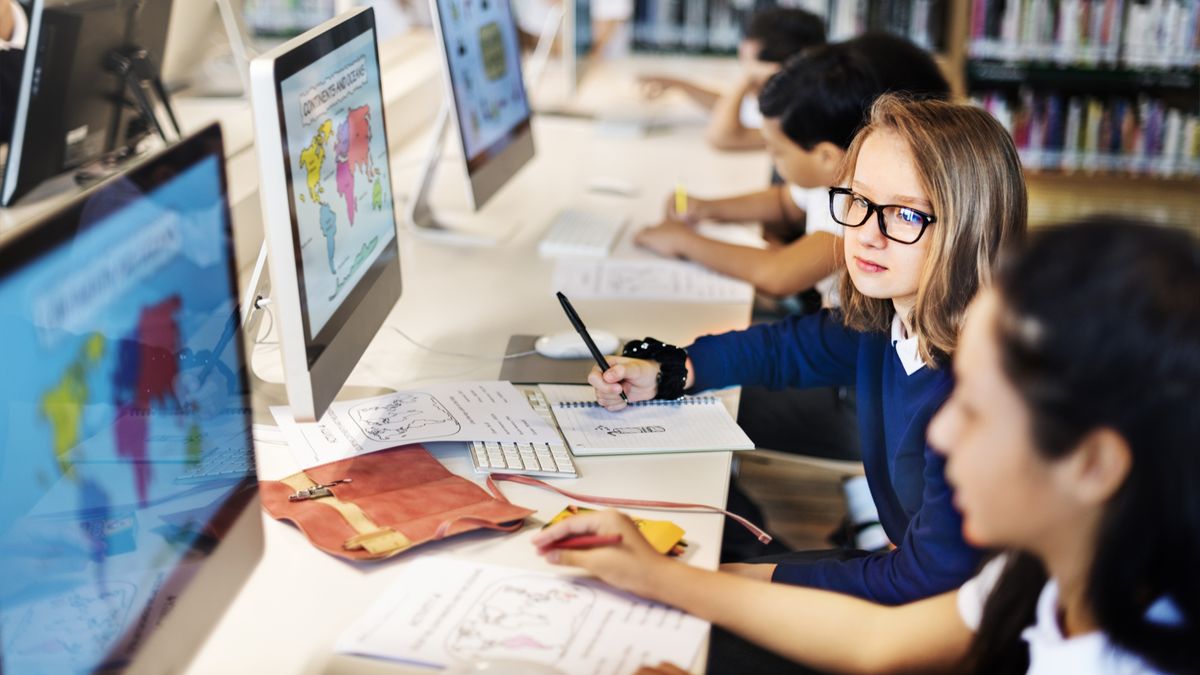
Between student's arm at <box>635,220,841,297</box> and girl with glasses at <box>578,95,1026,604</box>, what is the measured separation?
17.7 inches

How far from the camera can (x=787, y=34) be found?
283cm

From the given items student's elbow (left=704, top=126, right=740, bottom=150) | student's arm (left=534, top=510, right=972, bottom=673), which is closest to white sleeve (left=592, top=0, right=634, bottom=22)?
student's elbow (left=704, top=126, right=740, bottom=150)

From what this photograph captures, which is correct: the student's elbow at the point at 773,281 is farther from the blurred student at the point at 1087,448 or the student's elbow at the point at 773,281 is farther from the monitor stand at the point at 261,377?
the blurred student at the point at 1087,448

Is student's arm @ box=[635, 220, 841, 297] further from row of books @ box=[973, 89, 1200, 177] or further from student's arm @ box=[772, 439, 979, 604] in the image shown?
row of books @ box=[973, 89, 1200, 177]

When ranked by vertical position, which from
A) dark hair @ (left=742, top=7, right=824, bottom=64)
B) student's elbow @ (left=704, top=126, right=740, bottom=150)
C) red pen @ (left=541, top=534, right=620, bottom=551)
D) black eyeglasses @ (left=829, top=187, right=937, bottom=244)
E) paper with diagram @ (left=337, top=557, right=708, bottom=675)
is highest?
black eyeglasses @ (left=829, top=187, right=937, bottom=244)

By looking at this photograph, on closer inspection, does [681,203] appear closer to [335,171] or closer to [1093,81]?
[335,171]

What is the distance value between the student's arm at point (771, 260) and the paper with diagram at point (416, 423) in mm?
668

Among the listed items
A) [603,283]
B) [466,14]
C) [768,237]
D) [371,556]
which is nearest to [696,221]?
[768,237]

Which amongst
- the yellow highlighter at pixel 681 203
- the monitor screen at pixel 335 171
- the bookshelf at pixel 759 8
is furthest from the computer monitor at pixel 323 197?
the bookshelf at pixel 759 8

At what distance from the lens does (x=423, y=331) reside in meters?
1.72

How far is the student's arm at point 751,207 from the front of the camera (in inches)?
93.2

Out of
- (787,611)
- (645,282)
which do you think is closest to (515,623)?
(787,611)

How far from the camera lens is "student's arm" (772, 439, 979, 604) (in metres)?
1.14

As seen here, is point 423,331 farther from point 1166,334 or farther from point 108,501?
point 1166,334
